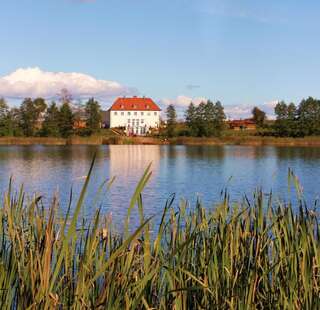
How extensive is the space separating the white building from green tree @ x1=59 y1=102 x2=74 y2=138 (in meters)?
27.9

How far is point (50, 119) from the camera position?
9394 cm

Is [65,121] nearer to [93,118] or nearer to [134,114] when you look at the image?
[93,118]

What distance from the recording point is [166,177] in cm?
3497

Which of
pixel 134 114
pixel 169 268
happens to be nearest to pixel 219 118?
pixel 134 114

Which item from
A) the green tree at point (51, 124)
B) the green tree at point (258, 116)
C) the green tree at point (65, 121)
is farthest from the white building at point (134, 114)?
the green tree at point (51, 124)

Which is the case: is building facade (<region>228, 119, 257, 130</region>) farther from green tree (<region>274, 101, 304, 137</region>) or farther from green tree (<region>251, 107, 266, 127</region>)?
green tree (<region>274, 101, 304, 137</region>)

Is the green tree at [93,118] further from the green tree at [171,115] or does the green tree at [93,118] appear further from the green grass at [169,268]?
the green grass at [169,268]

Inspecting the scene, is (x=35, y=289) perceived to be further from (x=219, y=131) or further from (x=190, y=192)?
(x=219, y=131)

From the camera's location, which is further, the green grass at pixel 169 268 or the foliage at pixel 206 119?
the foliage at pixel 206 119

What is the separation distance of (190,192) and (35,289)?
21929mm

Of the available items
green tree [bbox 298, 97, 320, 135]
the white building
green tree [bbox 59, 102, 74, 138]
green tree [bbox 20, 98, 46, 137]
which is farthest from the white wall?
green tree [bbox 298, 97, 320, 135]

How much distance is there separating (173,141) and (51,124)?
70.9ft

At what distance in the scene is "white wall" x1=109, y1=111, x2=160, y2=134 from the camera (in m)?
124

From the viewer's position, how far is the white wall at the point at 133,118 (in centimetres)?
12369
